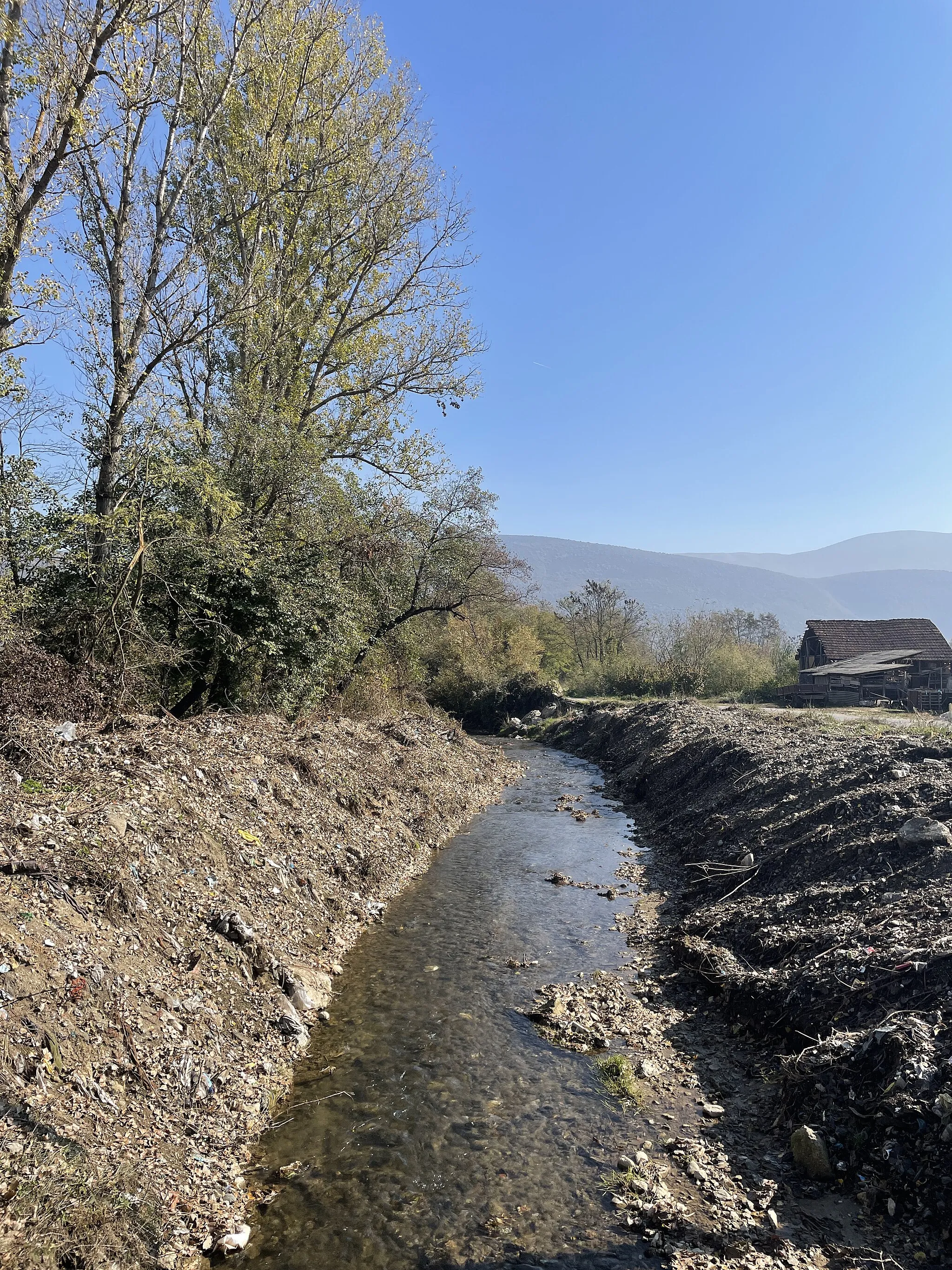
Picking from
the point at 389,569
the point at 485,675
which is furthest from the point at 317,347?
the point at 485,675

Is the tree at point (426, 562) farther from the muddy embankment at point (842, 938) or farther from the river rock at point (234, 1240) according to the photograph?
the river rock at point (234, 1240)

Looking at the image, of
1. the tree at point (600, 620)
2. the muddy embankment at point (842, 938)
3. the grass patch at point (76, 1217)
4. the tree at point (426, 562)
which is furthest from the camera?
the tree at point (600, 620)

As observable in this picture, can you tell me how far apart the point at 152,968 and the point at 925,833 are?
9844 mm

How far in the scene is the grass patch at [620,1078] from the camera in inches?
262

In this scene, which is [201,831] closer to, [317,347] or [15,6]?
[15,6]

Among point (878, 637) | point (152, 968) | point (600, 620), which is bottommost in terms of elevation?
point (152, 968)

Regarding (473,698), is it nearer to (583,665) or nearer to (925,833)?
(583,665)

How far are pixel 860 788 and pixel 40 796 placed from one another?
12739 mm

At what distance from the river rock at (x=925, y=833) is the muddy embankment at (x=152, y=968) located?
8.06m

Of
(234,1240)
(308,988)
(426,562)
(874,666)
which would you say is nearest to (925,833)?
(308,988)

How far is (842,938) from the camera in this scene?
26.4 ft

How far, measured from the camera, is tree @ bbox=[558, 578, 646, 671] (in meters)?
69.4

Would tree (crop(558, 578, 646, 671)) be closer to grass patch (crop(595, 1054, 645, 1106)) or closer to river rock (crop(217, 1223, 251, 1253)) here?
grass patch (crop(595, 1054, 645, 1106))

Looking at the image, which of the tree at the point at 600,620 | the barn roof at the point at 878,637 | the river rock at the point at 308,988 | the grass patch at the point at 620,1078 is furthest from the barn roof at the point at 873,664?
the river rock at the point at 308,988
